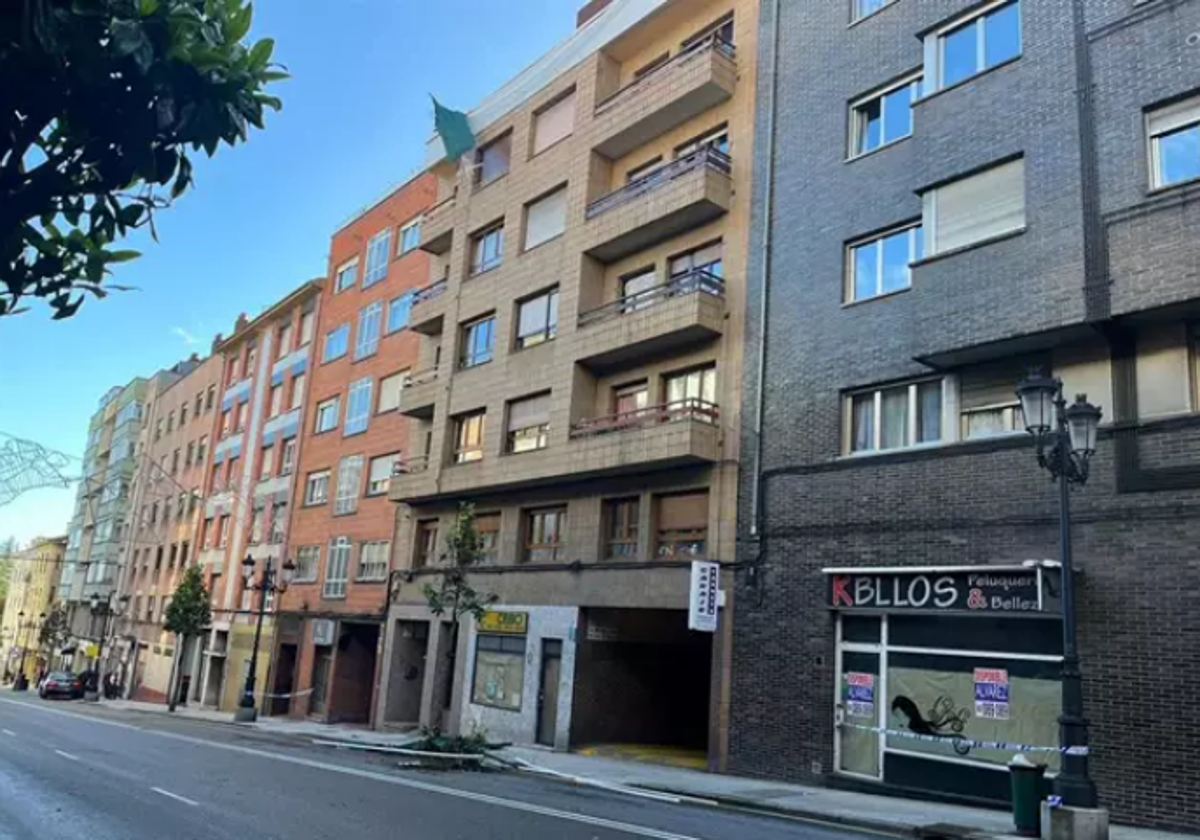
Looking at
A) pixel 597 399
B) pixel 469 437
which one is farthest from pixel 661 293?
pixel 469 437

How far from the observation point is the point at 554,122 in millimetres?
27781

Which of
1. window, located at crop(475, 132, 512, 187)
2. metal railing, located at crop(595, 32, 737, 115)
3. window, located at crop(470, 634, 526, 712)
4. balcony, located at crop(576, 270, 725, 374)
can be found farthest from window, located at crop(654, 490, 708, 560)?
window, located at crop(475, 132, 512, 187)

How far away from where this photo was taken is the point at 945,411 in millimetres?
16281

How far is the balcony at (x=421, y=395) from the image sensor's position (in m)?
29.6

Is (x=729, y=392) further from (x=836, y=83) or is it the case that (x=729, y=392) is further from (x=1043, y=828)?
(x=1043, y=828)

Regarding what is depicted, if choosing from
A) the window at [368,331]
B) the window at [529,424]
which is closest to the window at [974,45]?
the window at [529,424]

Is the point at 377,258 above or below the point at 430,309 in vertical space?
above

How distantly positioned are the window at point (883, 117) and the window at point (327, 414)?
76.9 ft

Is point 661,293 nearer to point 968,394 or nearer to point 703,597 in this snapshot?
point 703,597

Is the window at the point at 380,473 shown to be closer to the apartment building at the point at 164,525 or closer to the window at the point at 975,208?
the apartment building at the point at 164,525

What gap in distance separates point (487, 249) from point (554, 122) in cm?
427

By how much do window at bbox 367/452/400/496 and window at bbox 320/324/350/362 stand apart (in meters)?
6.14

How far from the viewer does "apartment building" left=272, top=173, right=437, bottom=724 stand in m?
32.6

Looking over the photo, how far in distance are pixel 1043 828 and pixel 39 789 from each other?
1230 centimetres
